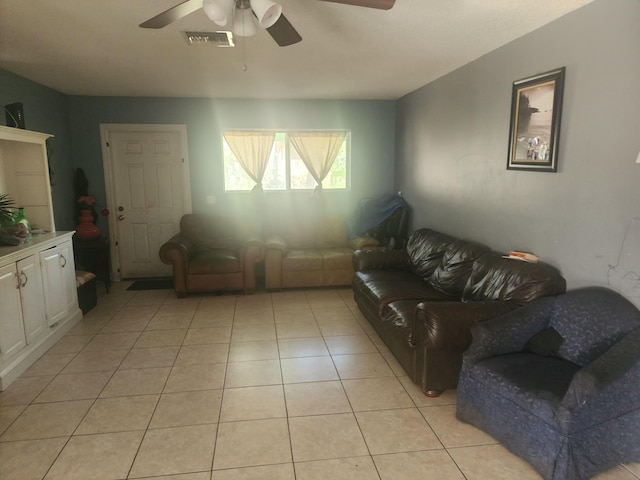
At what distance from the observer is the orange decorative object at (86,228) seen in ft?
16.5

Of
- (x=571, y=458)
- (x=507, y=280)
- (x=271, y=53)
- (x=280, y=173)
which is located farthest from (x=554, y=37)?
(x=280, y=173)

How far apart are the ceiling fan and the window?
3312 millimetres

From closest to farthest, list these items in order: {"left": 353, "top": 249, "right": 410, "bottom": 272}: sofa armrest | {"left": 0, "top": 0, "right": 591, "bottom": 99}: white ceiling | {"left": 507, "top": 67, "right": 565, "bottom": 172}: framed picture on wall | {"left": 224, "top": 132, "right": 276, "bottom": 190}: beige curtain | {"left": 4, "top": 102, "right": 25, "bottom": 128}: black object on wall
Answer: {"left": 0, "top": 0, "right": 591, "bottom": 99}: white ceiling
{"left": 507, "top": 67, "right": 565, "bottom": 172}: framed picture on wall
{"left": 4, "top": 102, "right": 25, "bottom": 128}: black object on wall
{"left": 353, "top": 249, "right": 410, "bottom": 272}: sofa armrest
{"left": 224, "top": 132, "right": 276, "bottom": 190}: beige curtain

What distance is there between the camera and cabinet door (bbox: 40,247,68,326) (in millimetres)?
3486

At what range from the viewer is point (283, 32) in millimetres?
2244

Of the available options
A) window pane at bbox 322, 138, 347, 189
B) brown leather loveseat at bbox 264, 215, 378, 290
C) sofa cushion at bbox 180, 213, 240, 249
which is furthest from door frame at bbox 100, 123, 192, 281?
window pane at bbox 322, 138, 347, 189

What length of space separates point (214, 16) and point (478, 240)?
112 inches

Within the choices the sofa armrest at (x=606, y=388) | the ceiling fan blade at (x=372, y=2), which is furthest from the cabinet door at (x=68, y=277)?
the sofa armrest at (x=606, y=388)

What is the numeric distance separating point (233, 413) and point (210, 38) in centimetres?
232

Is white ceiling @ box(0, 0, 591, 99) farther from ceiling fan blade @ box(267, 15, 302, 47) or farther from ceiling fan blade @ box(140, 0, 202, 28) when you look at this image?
ceiling fan blade @ box(140, 0, 202, 28)

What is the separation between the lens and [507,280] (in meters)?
2.84

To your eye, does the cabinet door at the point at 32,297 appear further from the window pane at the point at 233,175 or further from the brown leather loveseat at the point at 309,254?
the window pane at the point at 233,175

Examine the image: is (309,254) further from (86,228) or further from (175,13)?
(175,13)

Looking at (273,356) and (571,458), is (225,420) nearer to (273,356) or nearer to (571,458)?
(273,356)
